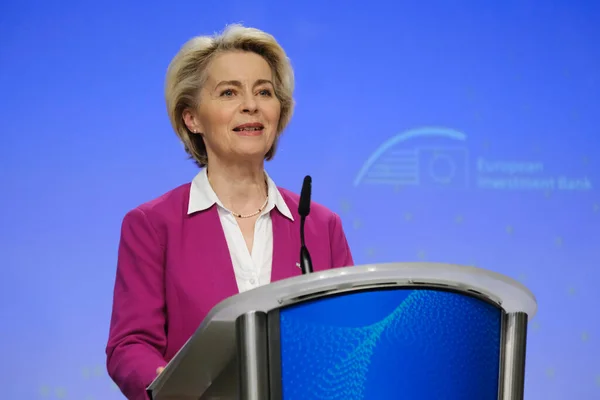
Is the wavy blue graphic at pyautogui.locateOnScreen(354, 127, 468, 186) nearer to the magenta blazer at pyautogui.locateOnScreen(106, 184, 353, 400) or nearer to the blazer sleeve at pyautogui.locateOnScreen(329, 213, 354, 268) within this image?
the blazer sleeve at pyautogui.locateOnScreen(329, 213, 354, 268)

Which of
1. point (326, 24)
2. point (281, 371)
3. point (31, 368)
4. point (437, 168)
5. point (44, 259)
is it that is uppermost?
point (326, 24)

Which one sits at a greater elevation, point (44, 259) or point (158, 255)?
point (44, 259)

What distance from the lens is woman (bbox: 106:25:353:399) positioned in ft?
5.14

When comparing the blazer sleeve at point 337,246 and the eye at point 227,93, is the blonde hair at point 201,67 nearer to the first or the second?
the eye at point 227,93

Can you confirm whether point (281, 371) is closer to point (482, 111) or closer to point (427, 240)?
point (427, 240)

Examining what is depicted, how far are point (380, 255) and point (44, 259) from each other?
1.08 meters

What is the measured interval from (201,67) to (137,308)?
0.54 metres

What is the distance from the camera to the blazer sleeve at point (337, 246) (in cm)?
180

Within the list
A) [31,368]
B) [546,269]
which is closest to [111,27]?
[31,368]

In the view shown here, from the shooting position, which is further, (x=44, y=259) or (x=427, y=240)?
(x=427, y=240)

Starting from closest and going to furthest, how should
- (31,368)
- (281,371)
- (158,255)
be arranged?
(281,371) → (158,255) → (31,368)

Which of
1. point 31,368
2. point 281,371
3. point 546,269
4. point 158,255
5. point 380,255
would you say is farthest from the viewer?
point 546,269

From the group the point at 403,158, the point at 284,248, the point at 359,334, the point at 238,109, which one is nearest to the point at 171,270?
the point at 284,248

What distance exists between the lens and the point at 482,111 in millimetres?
2979
